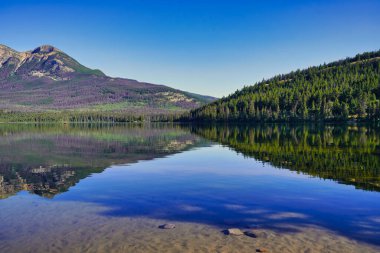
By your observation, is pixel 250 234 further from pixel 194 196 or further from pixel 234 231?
pixel 194 196

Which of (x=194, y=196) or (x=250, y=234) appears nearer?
(x=250, y=234)

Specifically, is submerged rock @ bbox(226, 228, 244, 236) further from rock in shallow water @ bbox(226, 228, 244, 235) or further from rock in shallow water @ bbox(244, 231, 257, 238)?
rock in shallow water @ bbox(244, 231, 257, 238)

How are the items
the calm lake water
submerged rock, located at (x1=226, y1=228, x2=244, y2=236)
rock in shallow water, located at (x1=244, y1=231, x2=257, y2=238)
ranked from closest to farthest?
1. rock in shallow water, located at (x1=244, y1=231, x2=257, y2=238)
2. submerged rock, located at (x1=226, y1=228, x2=244, y2=236)
3. the calm lake water

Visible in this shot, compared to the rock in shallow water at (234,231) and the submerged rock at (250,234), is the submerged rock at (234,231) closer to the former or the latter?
the rock in shallow water at (234,231)

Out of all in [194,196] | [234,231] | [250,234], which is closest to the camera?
[250,234]

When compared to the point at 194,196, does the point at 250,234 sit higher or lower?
higher

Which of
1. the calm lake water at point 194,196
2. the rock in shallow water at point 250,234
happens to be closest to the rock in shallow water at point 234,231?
the rock in shallow water at point 250,234

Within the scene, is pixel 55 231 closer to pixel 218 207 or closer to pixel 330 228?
pixel 218 207

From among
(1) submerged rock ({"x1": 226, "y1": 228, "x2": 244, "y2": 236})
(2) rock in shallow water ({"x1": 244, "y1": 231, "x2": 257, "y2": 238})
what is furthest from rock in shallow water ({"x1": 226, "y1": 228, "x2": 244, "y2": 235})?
(2) rock in shallow water ({"x1": 244, "y1": 231, "x2": 257, "y2": 238})

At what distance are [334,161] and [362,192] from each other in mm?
18040

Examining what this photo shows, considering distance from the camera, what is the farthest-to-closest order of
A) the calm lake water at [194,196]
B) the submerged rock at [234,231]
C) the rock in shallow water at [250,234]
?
the calm lake water at [194,196] < the submerged rock at [234,231] < the rock in shallow water at [250,234]

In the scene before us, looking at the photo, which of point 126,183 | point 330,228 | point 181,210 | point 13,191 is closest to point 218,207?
point 181,210

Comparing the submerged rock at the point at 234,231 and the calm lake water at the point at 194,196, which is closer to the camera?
the submerged rock at the point at 234,231

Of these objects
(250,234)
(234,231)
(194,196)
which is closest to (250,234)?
(250,234)
